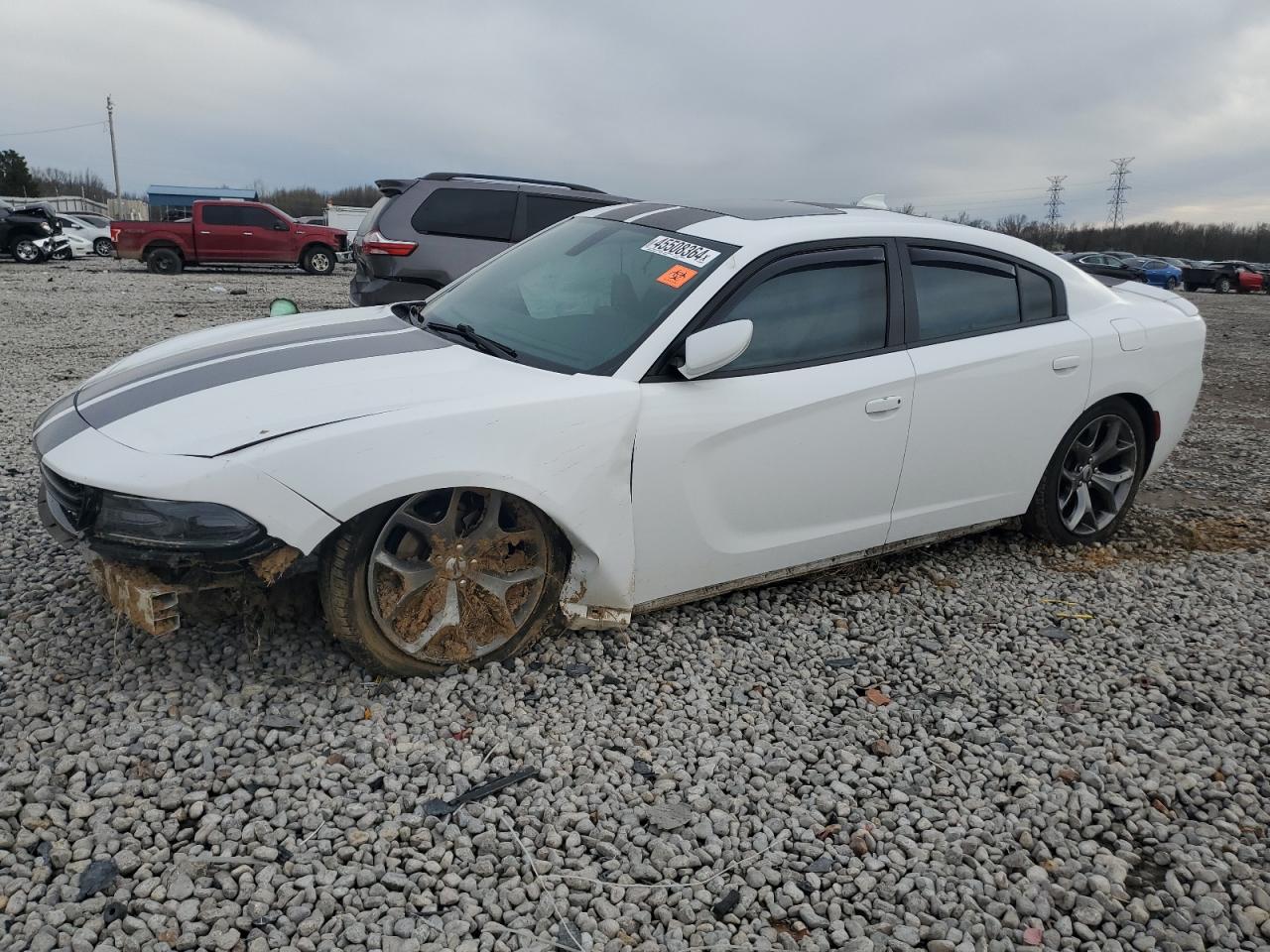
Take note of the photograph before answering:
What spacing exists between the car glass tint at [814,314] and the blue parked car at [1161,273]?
3462 centimetres

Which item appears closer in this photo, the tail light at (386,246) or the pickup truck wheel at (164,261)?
the tail light at (386,246)

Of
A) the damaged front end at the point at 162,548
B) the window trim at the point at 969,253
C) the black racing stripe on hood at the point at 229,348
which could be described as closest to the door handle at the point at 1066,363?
the window trim at the point at 969,253

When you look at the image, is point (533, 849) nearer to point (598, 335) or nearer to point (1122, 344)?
point (598, 335)

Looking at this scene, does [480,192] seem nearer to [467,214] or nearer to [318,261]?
[467,214]

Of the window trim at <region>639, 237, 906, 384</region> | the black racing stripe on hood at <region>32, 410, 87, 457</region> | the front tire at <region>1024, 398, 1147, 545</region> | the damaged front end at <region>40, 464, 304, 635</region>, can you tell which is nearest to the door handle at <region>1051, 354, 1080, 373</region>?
the front tire at <region>1024, 398, 1147, 545</region>

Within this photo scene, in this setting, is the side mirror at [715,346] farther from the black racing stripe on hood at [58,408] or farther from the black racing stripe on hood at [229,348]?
the black racing stripe on hood at [58,408]

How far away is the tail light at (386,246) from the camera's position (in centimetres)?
834

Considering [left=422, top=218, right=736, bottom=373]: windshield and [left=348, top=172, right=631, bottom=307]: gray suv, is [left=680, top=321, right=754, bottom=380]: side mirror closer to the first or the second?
[left=422, top=218, right=736, bottom=373]: windshield

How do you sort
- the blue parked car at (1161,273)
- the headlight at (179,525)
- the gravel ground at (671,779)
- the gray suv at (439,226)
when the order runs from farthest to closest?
the blue parked car at (1161,273) < the gray suv at (439,226) < the headlight at (179,525) < the gravel ground at (671,779)

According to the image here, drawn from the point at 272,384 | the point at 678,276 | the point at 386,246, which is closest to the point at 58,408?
the point at 272,384

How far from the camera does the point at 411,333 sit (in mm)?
3578

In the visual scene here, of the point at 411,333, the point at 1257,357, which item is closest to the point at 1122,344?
the point at 411,333

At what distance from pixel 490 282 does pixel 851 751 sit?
2360 millimetres

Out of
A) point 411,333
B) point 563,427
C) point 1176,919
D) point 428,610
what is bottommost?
point 1176,919
